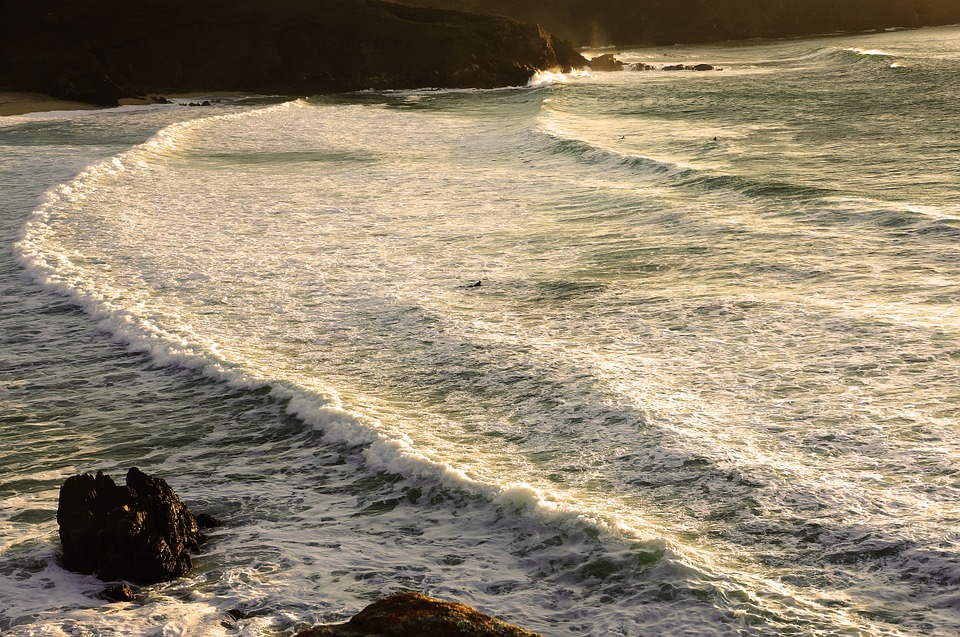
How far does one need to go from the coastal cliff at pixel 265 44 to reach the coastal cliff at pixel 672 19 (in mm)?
50551

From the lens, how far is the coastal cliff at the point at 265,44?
58.1 meters

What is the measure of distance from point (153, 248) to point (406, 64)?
44.0 meters

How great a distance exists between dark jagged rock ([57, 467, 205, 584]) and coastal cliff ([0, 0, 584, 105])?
5244 centimetres

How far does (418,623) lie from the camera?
5891mm

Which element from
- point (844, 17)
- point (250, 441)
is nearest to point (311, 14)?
point (250, 441)

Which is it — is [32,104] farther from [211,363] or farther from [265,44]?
[211,363]

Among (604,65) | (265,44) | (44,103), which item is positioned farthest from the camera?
(604,65)

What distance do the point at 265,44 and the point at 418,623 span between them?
5784cm

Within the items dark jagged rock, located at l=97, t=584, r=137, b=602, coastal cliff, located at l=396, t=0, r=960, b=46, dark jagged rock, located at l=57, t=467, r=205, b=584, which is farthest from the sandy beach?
coastal cliff, located at l=396, t=0, r=960, b=46

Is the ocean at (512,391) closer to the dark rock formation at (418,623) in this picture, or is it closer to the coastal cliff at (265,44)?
the dark rock formation at (418,623)

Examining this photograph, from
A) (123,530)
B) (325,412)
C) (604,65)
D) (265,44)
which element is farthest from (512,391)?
(604,65)

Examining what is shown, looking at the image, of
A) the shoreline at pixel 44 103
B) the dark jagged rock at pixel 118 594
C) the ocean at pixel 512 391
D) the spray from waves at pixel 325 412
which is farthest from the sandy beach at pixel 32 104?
the dark jagged rock at pixel 118 594

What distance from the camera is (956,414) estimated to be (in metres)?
10.0

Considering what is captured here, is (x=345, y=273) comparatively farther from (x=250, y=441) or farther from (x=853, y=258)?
(x=853, y=258)
